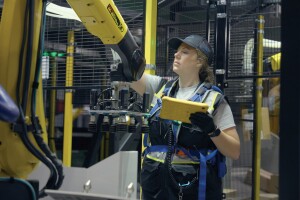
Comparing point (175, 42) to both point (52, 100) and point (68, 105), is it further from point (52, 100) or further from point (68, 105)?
point (52, 100)

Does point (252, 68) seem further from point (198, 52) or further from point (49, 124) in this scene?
point (49, 124)

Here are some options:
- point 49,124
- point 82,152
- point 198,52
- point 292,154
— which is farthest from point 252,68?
point 82,152

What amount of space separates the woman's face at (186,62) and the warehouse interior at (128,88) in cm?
40

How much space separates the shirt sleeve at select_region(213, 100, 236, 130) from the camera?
3520 mm

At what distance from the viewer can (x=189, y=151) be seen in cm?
350

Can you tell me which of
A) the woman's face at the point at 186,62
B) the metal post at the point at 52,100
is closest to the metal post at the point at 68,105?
the metal post at the point at 52,100

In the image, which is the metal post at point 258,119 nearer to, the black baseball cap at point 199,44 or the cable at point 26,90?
the black baseball cap at point 199,44

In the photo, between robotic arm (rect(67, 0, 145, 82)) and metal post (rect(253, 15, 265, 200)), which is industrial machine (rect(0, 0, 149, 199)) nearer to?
robotic arm (rect(67, 0, 145, 82))

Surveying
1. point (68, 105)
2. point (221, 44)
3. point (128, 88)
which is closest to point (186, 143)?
point (128, 88)

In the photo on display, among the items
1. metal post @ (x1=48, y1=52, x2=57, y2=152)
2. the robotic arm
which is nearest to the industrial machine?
the robotic arm

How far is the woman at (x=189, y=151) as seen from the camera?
3445 millimetres

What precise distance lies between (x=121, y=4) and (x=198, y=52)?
175 centimetres

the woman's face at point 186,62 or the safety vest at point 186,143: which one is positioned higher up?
the woman's face at point 186,62

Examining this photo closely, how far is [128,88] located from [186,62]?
2.65 feet
